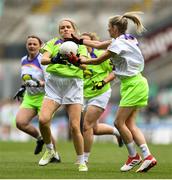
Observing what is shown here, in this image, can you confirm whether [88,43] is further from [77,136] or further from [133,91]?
[77,136]

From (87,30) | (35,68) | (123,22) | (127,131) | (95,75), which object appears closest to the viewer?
(123,22)

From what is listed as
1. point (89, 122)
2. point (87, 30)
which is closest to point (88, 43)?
point (89, 122)

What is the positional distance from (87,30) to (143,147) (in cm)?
3443

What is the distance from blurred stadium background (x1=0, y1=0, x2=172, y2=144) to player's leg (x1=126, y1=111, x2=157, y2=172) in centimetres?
2031

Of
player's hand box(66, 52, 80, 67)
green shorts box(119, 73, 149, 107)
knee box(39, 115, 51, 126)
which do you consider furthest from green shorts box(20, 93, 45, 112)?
player's hand box(66, 52, 80, 67)

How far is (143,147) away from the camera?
15.0 meters

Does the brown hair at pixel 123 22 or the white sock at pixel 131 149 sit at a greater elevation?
the brown hair at pixel 123 22

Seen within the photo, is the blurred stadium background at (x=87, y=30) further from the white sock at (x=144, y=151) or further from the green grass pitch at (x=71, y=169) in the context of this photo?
the white sock at (x=144, y=151)

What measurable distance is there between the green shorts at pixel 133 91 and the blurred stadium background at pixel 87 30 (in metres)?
20.6

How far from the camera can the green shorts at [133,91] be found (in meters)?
14.9

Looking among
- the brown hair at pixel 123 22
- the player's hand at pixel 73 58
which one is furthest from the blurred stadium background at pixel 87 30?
the player's hand at pixel 73 58

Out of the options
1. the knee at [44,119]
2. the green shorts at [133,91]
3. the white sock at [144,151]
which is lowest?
the white sock at [144,151]

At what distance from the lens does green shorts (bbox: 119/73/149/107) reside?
49.0ft

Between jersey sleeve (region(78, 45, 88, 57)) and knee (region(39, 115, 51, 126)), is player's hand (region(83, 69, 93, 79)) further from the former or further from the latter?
knee (region(39, 115, 51, 126))
